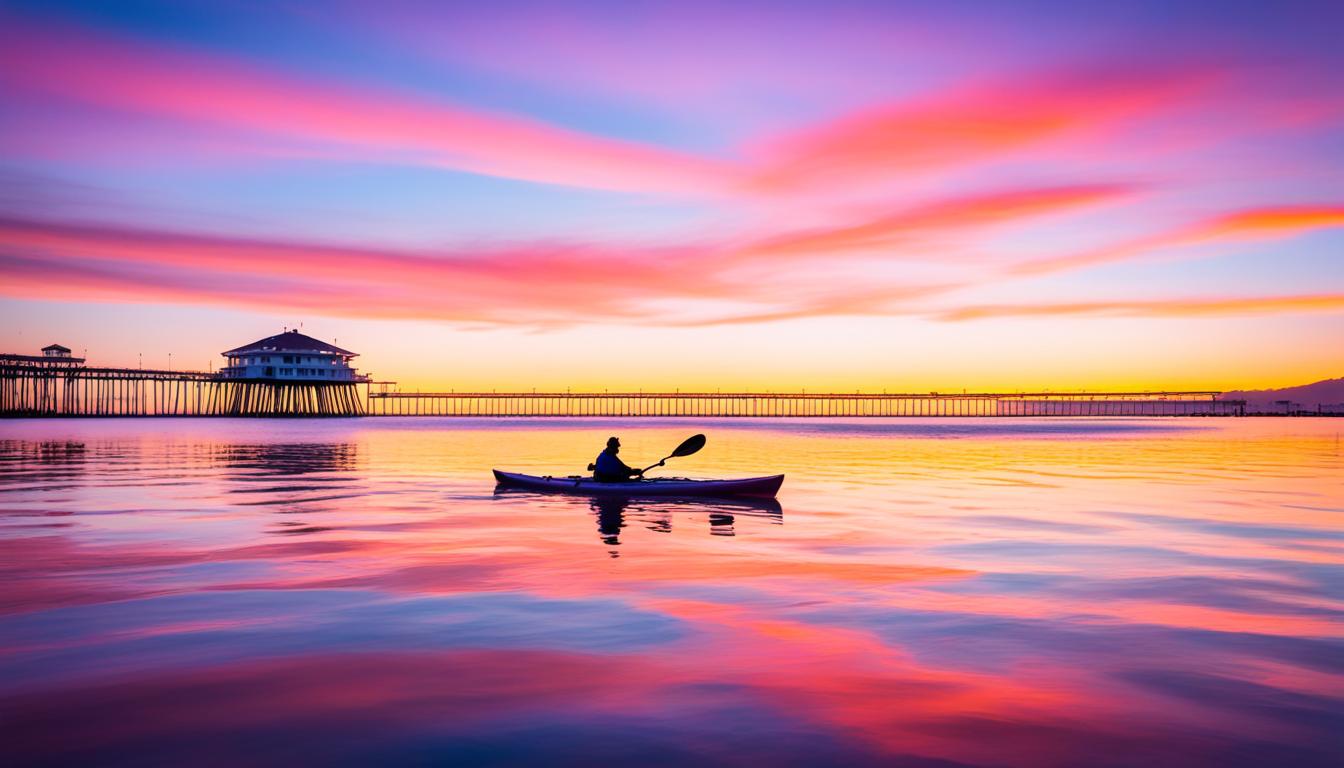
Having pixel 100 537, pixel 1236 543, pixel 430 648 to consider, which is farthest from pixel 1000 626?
pixel 100 537

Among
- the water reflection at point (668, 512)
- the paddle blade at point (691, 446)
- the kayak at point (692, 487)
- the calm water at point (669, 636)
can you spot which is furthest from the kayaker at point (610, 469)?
the paddle blade at point (691, 446)

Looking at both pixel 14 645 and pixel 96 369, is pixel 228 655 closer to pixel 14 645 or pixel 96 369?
pixel 14 645

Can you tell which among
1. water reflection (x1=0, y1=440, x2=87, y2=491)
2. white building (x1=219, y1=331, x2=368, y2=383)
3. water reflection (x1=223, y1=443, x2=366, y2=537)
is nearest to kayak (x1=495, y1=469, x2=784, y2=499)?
water reflection (x1=223, y1=443, x2=366, y2=537)

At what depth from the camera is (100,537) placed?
17.4 m

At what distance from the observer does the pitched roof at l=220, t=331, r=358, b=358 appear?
12825 cm

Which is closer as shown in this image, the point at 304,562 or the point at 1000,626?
the point at 1000,626

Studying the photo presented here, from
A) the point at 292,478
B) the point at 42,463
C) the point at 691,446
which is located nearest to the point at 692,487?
the point at 691,446

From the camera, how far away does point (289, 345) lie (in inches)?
5049

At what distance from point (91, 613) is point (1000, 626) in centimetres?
1076

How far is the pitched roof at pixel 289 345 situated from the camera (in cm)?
12825

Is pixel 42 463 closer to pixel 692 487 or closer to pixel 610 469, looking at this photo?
pixel 610 469

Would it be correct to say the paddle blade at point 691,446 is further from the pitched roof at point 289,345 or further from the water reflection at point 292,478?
the pitched roof at point 289,345

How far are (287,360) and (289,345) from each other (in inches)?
82.0

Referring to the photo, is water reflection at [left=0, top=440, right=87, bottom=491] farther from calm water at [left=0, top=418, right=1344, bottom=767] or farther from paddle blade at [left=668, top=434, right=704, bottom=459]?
paddle blade at [left=668, top=434, right=704, bottom=459]
